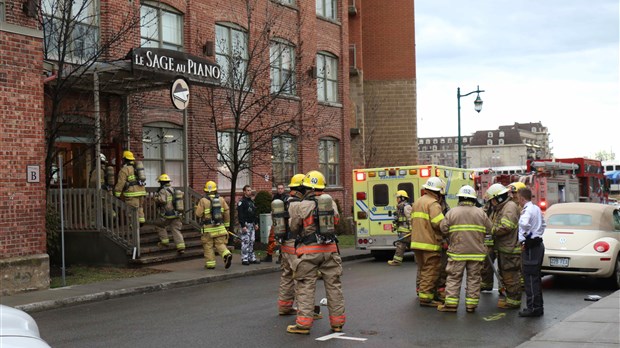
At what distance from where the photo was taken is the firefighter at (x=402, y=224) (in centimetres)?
1605

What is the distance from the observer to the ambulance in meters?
17.8

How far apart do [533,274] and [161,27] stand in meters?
14.6

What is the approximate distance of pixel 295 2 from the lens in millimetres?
26828

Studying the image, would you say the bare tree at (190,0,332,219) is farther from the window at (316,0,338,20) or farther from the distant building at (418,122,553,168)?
the distant building at (418,122,553,168)

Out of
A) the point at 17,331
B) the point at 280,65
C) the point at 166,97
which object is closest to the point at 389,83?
the point at 280,65

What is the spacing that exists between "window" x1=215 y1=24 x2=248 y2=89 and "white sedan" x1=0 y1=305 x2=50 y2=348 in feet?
59.8

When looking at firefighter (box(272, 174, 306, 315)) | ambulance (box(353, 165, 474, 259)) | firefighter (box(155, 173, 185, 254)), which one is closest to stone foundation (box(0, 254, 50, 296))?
firefighter (box(155, 173, 185, 254))

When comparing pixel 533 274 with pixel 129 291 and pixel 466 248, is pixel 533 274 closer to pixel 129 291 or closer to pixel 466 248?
pixel 466 248

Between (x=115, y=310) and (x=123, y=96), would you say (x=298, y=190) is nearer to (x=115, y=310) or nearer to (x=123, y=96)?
(x=115, y=310)

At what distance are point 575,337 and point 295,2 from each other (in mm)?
21274

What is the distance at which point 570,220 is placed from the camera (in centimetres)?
1255

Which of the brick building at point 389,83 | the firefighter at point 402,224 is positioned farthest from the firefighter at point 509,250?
the brick building at point 389,83

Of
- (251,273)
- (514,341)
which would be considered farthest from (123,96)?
(514,341)

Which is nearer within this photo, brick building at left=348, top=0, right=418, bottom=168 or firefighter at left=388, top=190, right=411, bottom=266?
firefighter at left=388, top=190, right=411, bottom=266
